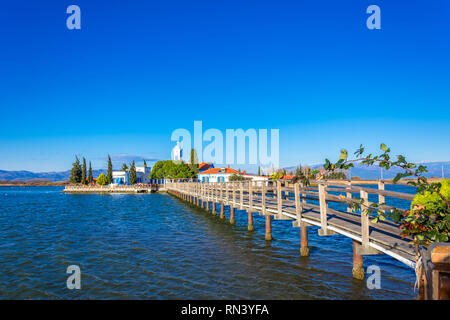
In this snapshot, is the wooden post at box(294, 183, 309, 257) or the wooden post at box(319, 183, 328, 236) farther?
the wooden post at box(294, 183, 309, 257)

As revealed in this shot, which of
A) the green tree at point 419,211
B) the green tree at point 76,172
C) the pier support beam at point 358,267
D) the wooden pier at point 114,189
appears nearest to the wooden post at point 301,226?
the pier support beam at point 358,267

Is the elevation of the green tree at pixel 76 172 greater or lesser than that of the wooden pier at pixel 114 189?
greater

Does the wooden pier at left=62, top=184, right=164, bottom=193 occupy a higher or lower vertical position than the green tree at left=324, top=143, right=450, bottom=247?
lower

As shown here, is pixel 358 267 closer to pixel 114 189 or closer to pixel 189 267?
pixel 189 267

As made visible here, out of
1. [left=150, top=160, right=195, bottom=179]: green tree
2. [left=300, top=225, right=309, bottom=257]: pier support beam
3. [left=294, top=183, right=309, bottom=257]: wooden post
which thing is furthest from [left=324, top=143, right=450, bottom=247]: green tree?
[left=150, top=160, right=195, bottom=179]: green tree

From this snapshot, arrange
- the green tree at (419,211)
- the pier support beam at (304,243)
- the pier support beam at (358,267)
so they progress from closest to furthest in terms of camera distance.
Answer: the green tree at (419,211) → the pier support beam at (358,267) → the pier support beam at (304,243)

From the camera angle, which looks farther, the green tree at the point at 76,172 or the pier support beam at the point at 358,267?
the green tree at the point at 76,172

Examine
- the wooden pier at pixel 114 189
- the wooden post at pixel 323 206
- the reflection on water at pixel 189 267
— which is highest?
the wooden post at pixel 323 206

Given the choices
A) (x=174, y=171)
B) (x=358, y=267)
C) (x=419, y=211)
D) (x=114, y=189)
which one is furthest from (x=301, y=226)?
(x=114, y=189)

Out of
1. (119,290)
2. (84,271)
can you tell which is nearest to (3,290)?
(84,271)

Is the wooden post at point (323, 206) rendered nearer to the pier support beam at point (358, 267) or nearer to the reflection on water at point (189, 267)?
the pier support beam at point (358, 267)

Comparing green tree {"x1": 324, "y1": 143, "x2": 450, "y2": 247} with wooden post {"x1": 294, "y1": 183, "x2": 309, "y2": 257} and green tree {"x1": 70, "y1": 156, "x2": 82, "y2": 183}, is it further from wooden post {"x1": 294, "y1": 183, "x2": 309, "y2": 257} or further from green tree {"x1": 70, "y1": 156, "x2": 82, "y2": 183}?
green tree {"x1": 70, "y1": 156, "x2": 82, "y2": 183}

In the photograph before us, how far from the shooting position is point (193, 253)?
45.5ft
